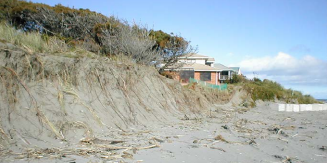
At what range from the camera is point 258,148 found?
27.8 feet

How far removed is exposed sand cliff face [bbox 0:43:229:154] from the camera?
7727mm

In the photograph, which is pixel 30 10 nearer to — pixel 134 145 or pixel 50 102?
pixel 50 102

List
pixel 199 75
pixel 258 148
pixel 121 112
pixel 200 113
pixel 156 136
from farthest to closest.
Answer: pixel 199 75 < pixel 200 113 < pixel 121 112 < pixel 156 136 < pixel 258 148

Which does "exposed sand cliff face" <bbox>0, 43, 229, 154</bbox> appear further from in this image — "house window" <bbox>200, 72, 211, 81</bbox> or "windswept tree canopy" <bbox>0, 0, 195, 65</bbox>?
"house window" <bbox>200, 72, 211, 81</bbox>

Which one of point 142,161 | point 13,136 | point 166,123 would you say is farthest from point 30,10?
point 142,161

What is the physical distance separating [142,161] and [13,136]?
3.21 metres

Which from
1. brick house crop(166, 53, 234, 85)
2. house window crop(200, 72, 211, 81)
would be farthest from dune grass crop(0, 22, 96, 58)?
house window crop(200, 72, 211, 81)

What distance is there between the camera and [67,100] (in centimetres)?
926

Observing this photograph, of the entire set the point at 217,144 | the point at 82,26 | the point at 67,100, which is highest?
the point at 82,26

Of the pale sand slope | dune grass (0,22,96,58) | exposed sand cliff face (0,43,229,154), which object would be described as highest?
dune grass (0,22,96,58)

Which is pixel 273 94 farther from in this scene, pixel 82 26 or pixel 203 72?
pixel 82 26

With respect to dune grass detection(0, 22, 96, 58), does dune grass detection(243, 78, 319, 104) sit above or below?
below

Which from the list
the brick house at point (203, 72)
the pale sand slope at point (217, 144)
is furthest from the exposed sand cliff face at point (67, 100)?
the brick house at point (203, 72)

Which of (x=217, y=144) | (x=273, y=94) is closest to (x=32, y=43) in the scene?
(x=217, y=144)
